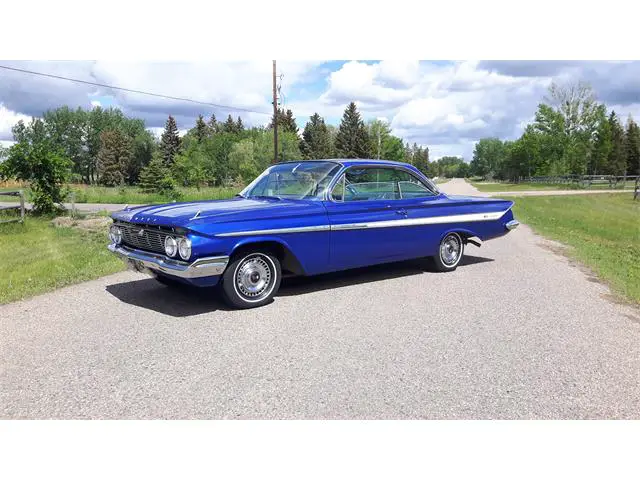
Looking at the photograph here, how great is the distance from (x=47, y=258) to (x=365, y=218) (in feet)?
19.5

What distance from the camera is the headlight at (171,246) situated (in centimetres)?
527

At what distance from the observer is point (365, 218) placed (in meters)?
6.59

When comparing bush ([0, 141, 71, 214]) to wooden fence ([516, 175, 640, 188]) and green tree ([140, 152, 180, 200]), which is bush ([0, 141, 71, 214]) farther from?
wooden fence ([516, 175, 640, 188])

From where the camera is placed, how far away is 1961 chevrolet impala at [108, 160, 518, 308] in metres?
5.30

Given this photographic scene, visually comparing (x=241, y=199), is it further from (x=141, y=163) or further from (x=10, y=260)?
(x=141, y=163)

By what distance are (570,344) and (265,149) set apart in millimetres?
59450

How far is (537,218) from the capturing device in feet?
60.0

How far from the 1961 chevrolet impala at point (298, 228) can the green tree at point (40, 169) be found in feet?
35.3

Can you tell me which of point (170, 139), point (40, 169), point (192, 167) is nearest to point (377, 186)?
point (40, 169)

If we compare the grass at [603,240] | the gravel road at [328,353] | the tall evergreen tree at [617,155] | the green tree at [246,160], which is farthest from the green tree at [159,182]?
the tall evergreen tree at [617,155]

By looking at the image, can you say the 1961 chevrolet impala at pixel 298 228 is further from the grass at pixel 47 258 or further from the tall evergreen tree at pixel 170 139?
the tall evergreen tree at pixel 170 139

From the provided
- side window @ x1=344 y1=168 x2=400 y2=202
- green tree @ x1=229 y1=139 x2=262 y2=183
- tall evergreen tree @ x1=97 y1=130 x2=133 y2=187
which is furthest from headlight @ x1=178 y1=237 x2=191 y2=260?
tall evergreen tree @ x1=97 y1=130 x2=133 y2=187

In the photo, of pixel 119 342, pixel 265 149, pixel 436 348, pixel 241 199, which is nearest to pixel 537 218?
pixel 241 199

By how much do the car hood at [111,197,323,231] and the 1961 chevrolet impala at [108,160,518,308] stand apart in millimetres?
12
